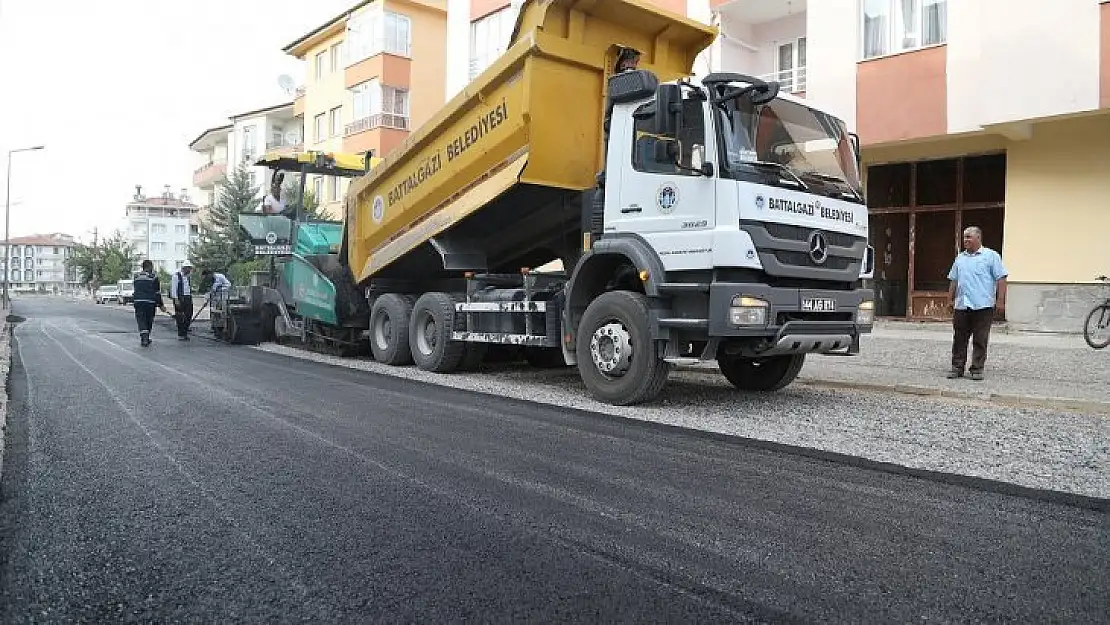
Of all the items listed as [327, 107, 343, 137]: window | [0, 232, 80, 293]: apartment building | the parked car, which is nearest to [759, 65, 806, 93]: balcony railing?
[327, 107, 343, 137]: window

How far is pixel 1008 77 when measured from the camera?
12703 millimetres

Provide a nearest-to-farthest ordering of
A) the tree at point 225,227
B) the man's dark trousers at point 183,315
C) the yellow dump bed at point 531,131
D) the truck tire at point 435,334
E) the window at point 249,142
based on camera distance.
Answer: the yellow dump bed at point 531,131 → the truck tire at point 435,334 → the man's dark trousers at point 183,315 → the tree at point 225,227 → the window at point 249,142

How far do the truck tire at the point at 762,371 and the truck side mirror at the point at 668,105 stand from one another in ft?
8.64

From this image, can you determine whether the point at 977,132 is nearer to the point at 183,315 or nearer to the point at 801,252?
the point at 801,252

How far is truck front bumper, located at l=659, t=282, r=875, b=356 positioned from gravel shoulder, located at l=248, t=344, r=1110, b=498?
620mm

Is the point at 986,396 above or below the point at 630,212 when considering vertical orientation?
below

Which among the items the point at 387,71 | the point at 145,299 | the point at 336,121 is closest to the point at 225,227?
the point at 336,121

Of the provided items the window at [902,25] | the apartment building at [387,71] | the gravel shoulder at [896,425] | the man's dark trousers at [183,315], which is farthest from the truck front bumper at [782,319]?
the apartment building at [387,71]

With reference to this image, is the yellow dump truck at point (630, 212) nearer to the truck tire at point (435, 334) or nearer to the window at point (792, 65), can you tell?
the truck tire at point (435, 334)

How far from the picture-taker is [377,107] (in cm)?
3244

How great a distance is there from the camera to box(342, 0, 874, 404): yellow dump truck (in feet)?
21.9

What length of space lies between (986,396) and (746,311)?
299 cm

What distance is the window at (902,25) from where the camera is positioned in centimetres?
1411

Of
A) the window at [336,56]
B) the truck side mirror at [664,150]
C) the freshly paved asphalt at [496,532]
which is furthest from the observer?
the window at [336,56]
